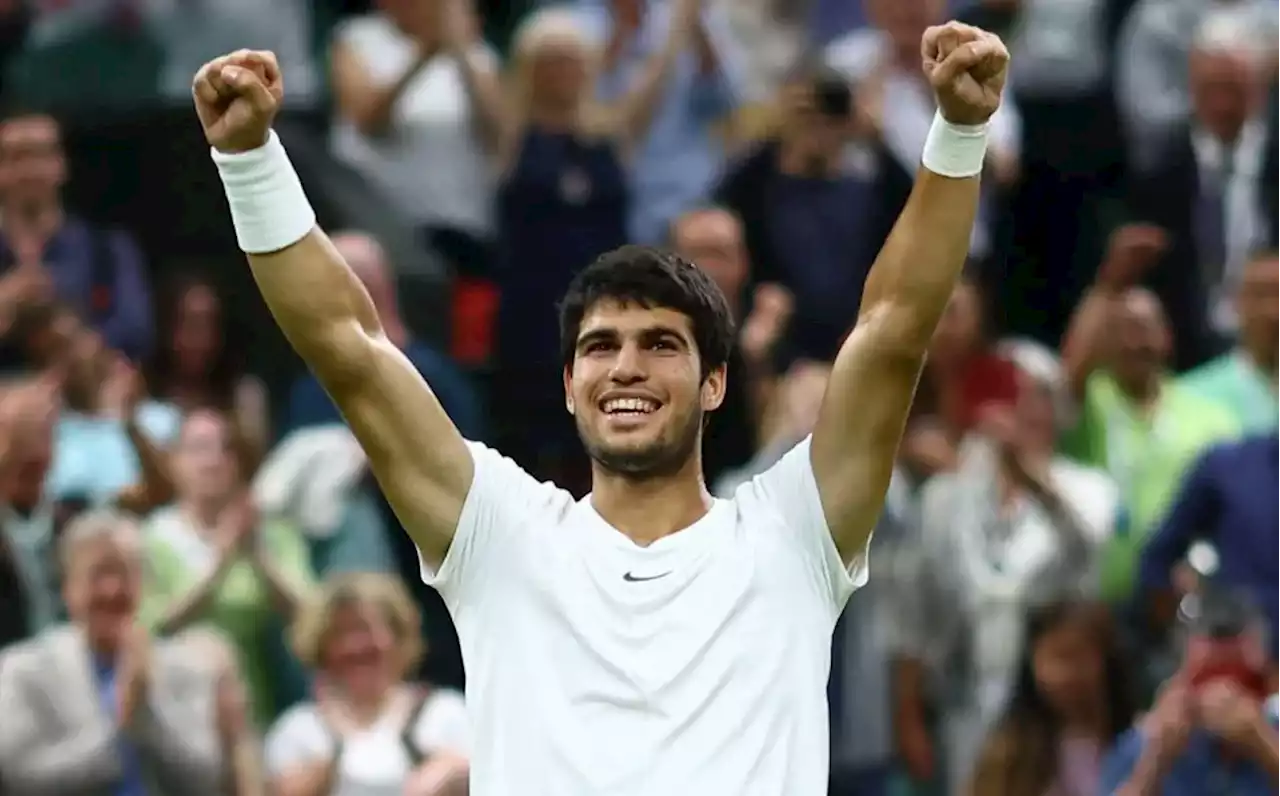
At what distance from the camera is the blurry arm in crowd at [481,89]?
10.3 meters

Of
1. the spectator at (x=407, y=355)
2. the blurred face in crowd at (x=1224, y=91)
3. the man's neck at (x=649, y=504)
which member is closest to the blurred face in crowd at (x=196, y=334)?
the spectator at (x=407, y=355)

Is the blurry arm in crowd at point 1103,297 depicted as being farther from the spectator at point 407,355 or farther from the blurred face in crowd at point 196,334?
the blurred face in crowd at point 196,334

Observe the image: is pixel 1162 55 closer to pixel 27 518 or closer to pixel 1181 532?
pixel 1181 532

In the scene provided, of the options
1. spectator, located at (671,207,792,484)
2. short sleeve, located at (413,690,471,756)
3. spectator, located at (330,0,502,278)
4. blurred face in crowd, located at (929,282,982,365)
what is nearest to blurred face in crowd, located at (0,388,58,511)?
short sleeve, located at (413,690,471,756)

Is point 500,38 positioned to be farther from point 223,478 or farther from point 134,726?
point 134,726

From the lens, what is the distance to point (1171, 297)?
10023 millimetres

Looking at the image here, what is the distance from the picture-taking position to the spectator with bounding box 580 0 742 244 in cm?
1031

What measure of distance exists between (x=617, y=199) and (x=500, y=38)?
6.51 feet

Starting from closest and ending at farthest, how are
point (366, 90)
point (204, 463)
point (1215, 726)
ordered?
point (1215, 726) < point (204, 463) < point (366, 90)

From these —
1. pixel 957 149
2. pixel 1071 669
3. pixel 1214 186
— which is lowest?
pixel 1071 669

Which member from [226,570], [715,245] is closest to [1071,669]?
[715,245]

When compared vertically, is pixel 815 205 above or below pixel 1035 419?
above

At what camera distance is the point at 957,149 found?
4.81m

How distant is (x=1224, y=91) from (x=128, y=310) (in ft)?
13.5
